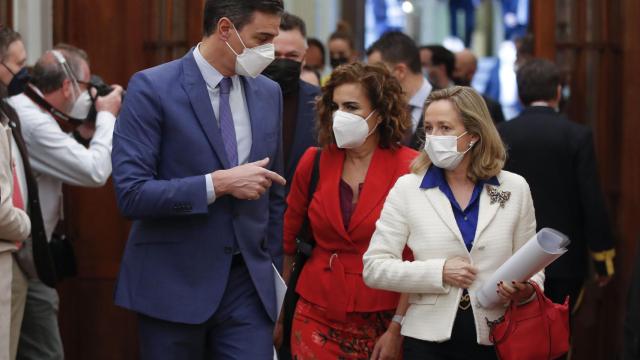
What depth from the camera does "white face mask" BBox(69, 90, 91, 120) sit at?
6.97 m

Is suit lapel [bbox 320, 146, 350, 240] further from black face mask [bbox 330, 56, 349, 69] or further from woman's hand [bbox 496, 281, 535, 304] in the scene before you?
black face mask [bbox 330, 56, 349, 69]

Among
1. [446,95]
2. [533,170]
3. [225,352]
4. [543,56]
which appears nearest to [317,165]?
[446,95]

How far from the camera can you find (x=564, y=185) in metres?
7.11

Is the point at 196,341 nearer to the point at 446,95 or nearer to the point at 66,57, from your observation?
the point at 446,95

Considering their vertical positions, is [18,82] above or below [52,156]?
above

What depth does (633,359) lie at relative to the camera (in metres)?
3.44

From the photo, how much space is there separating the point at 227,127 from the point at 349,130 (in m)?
0.80

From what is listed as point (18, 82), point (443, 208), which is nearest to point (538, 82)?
point (443, 208)

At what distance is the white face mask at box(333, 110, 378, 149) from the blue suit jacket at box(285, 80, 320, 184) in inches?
34.0

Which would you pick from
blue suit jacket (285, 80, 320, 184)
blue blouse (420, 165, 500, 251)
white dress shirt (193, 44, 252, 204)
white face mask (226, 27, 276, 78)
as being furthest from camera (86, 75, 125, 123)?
blue blouse (420, 165, 500, 251)

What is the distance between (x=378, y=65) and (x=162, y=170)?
4.44ft

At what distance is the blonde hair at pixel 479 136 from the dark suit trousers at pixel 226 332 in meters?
0.89

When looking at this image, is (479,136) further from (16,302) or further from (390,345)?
(16,302)

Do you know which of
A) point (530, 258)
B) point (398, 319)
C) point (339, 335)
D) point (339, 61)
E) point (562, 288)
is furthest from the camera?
point (339, 61)
